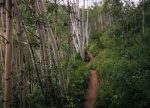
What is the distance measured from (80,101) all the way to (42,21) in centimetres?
491

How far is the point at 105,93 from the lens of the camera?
12.7 m

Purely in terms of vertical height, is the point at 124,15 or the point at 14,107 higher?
the point at 124,15

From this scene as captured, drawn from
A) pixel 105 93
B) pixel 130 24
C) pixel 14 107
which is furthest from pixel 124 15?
pixel 14 107

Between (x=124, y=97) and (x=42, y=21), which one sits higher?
(x=42, y=21)

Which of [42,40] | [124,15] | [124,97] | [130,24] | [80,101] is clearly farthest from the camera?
[124,15]

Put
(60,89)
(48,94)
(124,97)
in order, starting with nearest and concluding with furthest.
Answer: (124,97) < (48,94) < (60,89)

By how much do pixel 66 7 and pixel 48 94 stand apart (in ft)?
15.4

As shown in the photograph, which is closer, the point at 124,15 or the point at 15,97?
the point at 15,97

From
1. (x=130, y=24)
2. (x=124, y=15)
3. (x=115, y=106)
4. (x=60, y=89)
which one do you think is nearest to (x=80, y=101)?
(x=60, y=89)

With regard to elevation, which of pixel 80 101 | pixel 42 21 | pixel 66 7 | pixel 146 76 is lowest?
pixel 80 101

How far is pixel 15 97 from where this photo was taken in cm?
998

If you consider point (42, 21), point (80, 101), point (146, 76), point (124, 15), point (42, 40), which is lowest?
point (80, 101)

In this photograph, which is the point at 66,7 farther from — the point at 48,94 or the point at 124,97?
the point at 124,97

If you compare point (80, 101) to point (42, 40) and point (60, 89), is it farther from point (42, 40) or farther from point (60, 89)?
point (42, 40)
